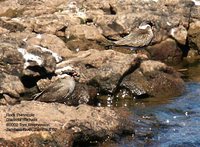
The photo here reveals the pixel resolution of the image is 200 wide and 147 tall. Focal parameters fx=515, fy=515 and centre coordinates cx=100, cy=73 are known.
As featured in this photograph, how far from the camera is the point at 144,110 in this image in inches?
514

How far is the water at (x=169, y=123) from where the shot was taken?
10.8 metres

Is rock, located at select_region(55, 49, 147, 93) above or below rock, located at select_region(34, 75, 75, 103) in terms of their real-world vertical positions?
below

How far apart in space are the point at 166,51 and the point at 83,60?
513 cm

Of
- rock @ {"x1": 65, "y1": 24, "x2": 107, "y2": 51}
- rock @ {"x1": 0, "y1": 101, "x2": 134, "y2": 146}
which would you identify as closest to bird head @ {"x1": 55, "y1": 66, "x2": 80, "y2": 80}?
rock @ {"x1": 0, "y1": 101, "x2": 134, "y2": 146}

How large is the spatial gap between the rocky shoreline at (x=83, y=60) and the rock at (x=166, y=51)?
4 centimetres

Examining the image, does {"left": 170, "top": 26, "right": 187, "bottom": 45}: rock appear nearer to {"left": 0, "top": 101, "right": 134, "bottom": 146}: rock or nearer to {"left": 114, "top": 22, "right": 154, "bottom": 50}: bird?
{"left": 114, "top": 22, "right": 154, "bottom": 50}: bird

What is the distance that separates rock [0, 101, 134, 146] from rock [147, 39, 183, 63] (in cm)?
735

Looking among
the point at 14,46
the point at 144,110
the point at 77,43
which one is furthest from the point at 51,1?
the point at 144,110

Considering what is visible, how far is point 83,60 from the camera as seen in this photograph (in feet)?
48.0

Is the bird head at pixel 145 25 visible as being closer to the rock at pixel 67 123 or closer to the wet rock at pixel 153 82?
the wet rock at pixel 153 82

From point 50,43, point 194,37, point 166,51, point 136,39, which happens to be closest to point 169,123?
point 50,43

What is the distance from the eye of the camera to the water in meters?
10.8

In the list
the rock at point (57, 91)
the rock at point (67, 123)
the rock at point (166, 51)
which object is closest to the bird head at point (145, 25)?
the rock at point (166, 51)

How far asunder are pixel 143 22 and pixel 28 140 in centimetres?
1019
